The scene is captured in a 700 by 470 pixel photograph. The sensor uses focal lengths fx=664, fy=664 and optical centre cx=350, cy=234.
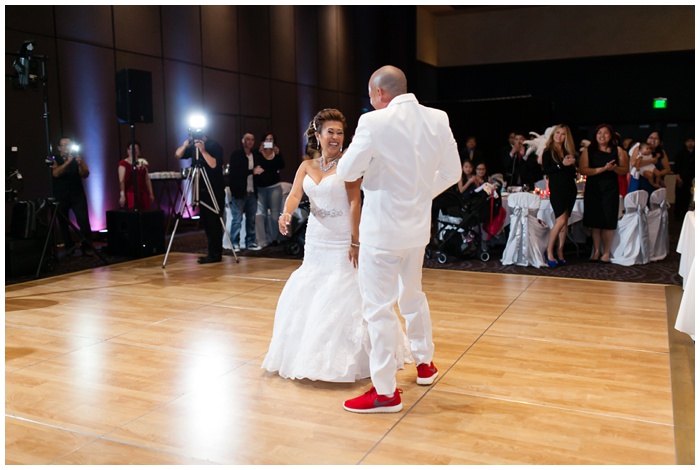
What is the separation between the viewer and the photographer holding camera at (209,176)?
737 centimetres

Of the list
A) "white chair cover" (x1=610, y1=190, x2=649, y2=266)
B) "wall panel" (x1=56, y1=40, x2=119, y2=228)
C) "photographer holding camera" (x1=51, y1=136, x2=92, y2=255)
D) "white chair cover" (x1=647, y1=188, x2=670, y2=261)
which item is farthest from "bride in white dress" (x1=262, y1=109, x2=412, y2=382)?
"wall panel" (x1=56, y1=40, x2=119, y2=228)

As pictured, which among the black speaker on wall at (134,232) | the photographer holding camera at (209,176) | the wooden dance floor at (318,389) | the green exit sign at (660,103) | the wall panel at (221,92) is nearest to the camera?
the wooden dance floor at (318,389)

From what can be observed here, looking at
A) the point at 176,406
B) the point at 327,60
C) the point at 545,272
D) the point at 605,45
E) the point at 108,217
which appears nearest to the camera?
the point at 176,406

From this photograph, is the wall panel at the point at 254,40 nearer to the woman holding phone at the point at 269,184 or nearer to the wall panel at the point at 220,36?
the wall panel at the point at 220,36

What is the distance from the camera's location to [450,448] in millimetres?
2742

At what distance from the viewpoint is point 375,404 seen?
312cm

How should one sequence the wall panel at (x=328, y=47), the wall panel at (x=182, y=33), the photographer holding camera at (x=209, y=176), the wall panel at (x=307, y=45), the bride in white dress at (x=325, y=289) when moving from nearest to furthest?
the bride in white dress at (x=325, y=289) → the photographer holding camera at (x=209, y=176) → the wall panel at (x=182, y=33) → the wall panel at (x=307, y=45) → the wall panel at (x=328, y=47)

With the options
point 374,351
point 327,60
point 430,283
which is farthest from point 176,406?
point 327,60

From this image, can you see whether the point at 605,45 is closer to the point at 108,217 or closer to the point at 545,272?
the point at 545,272

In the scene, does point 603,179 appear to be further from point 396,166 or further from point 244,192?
point 396,166

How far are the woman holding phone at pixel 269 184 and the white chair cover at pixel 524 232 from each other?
325 centimetres

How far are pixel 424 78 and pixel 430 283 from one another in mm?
A: 11044

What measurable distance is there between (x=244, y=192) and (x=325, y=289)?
18.0 ft

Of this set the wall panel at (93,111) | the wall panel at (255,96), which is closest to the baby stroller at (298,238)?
the wall panel at (93,111)
